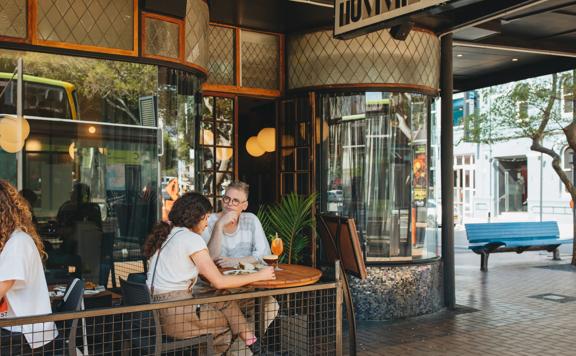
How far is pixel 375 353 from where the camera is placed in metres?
5.95

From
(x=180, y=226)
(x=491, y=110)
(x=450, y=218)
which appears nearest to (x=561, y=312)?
(x=450, y=218)

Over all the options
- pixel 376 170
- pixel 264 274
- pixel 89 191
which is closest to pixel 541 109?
pixel 376 170

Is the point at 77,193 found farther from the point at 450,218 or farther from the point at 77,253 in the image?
the point at 450,218

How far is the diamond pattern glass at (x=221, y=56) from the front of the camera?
25.6ft

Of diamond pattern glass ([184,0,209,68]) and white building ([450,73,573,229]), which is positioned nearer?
diamond pattern glass ([184,0,209,68])

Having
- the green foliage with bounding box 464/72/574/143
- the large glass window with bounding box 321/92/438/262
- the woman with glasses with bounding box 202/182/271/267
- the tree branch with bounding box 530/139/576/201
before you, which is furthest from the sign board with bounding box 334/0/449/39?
the green foliage with bounding box 464/72/574/143

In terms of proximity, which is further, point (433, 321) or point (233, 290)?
point (433, 321)

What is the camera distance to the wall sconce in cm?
539

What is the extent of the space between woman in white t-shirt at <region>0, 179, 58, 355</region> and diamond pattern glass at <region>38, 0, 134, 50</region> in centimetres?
255

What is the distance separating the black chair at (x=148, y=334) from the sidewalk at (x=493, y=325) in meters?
2.64

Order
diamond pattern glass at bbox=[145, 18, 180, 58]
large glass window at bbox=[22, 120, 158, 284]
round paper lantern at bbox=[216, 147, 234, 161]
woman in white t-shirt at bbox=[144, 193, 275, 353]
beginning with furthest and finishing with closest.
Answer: round paper lantern at bbox=[216, 147, 234, 161]
diamond pattern glass at bbox=[145, 18, 180, 58]
large glass window at bbox=[22, 120, 158, 284]
woman in white t-shirt at bbox=[144, 193, 275, 353]

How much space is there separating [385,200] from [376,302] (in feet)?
4.14

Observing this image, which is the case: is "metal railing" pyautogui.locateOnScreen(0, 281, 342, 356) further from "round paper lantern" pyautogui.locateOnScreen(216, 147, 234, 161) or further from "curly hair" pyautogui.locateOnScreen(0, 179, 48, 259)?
"round paper lantern" pyautogui.locateOnScreen(216, 147, 234, 161)

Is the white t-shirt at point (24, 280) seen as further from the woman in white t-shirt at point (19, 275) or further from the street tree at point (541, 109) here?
the street tree at point (541, 109)
